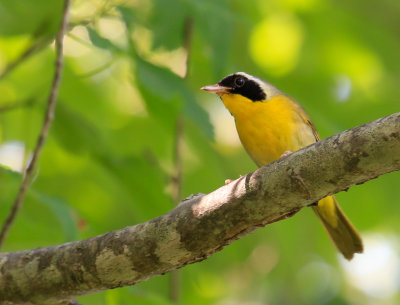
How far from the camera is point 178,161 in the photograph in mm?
5047

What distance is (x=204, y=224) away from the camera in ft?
10.2

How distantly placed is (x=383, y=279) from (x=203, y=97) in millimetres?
5013

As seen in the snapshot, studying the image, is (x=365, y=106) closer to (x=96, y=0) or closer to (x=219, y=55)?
(x=219, y=55)

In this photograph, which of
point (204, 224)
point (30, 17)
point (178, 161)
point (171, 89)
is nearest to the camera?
point (204, 224)

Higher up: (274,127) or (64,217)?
(274,127)

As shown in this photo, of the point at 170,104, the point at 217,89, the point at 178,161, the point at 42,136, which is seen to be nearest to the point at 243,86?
the point at 217,89

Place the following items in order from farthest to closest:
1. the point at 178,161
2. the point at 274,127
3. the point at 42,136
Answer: the point at 274,127, the point at 178,161, the point at 42,136

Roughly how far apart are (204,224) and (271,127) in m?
2.43

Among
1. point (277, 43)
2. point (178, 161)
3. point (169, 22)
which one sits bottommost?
point (178, 161)

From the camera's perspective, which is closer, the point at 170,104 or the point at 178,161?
the point at 170,104

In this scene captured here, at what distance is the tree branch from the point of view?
8.91ft

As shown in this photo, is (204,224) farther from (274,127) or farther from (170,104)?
(274,127)

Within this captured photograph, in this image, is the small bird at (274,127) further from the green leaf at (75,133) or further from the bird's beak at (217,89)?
the green leaf at (75,133)

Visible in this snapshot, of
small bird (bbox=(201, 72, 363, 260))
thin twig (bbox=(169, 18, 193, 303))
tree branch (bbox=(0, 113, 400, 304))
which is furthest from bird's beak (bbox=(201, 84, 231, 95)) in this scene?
tree branch (bbox=(0, 113, 400, 304))
